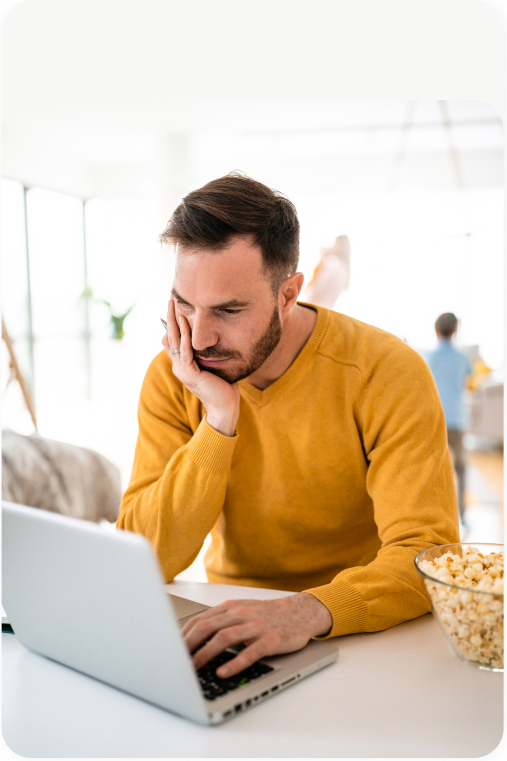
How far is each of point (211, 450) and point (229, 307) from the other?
25 cm

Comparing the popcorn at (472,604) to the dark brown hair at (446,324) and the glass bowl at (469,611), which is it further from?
the dark brown hair at (446,324)

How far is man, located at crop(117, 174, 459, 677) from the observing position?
3.68ft

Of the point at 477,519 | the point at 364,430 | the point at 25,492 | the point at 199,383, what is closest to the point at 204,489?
the point at 199,383

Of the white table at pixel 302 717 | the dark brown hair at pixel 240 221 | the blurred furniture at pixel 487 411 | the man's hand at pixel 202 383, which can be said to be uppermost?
the dark brown hair at pixel 240 221

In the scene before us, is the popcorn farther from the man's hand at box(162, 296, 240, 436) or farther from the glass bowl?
the man's hand at box(162, 296, 240, 436)

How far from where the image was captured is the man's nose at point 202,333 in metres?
1.15

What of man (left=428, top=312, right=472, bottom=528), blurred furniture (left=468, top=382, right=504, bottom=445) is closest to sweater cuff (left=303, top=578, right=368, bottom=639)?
man (left=428, top=312, right=472, bottom=528)

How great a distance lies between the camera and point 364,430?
1.21m

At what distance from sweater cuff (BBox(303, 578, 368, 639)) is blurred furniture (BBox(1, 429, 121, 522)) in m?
1.60

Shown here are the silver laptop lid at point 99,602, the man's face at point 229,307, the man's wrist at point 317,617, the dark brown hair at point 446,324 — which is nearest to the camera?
the silver laptop lid at point 99,602

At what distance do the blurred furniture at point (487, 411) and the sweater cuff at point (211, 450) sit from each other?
16.5 ft

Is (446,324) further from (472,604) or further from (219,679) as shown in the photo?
(219,679)

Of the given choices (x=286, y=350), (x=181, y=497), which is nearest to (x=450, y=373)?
(x=286, y=350)

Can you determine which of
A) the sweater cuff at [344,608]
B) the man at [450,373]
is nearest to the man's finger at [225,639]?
the sweater cuff at [344,608]
